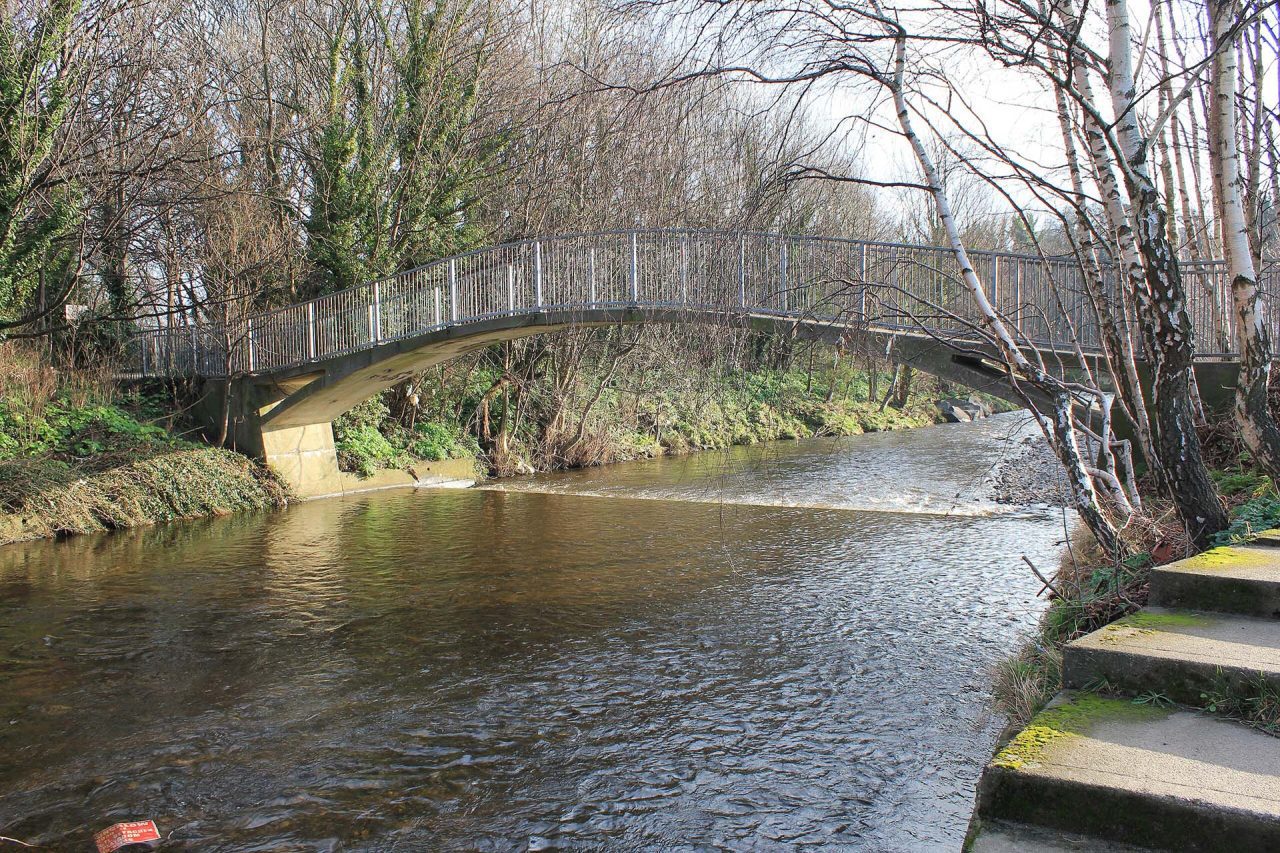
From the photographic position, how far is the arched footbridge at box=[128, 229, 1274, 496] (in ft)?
31.0

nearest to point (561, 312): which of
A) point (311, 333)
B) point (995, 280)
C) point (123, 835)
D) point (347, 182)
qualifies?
point (311, 333)

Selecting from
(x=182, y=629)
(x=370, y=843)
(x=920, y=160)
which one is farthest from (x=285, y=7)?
(x=370, y=843)

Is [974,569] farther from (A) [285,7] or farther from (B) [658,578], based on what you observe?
(A) [285,7]

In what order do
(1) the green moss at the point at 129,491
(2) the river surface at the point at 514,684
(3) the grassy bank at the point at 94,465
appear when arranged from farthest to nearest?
(3) the grassy bank at the point at 94,465 → (1) the green moss at the point at 129,491 → (2) the river surface at the point at 514,684

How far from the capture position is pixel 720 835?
443 centimetres

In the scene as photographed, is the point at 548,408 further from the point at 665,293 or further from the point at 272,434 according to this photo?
the point at 665,293

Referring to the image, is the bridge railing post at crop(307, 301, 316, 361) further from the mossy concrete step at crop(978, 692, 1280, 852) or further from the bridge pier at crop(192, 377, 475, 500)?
the mossy concrete step at crop(978, 692, 1280, 852)

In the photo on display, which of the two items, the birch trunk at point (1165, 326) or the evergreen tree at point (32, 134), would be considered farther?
the evergreen tree at point (32, 134)

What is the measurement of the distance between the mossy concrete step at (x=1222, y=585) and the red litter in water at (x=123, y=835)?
507 centimetres

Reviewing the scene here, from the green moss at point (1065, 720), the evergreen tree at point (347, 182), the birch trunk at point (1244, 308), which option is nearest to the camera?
the green moss at point (1065, 720)

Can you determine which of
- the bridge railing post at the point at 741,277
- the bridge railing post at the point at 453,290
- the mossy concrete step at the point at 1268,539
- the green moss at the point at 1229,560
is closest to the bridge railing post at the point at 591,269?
the bridge railing post at the point at 453,290

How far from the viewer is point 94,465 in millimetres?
13734

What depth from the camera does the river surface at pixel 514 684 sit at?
4.69m

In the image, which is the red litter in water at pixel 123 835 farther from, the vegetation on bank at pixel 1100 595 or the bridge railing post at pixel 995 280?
the bridge railing post at pixel 995 280
